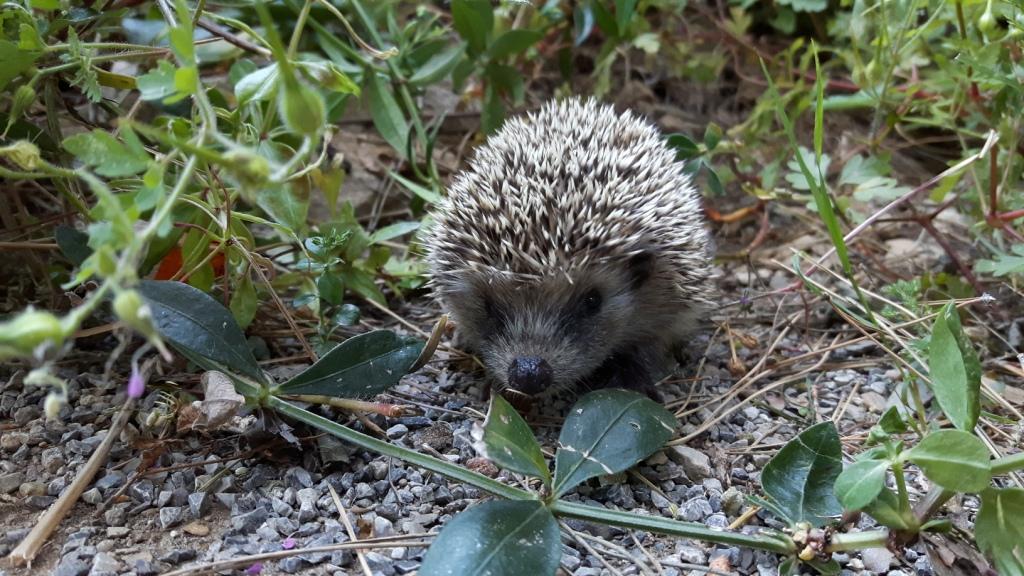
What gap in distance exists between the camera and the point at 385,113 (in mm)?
2775

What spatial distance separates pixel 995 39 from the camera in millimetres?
2426

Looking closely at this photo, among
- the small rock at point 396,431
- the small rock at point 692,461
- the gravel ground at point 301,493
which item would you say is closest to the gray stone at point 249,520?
the gravel ground at point 301,493

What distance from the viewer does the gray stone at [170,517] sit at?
166 centimetres

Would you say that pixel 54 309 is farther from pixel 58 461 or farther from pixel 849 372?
pixel 849 372

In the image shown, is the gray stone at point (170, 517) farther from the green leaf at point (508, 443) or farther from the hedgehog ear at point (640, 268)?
the hedgehog ear at point (640, 268)

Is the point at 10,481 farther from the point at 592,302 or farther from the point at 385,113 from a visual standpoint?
the point at 385,113

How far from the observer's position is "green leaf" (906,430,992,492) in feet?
4.60

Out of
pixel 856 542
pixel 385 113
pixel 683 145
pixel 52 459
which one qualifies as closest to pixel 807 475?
pixel 856 542

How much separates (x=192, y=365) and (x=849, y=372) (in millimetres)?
1889

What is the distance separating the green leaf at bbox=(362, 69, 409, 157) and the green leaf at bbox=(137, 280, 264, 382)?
3.84ft

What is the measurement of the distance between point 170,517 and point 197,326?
40 cm

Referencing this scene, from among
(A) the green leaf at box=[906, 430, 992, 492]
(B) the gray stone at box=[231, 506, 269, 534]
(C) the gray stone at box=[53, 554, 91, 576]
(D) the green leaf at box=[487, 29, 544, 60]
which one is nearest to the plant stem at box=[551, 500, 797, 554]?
(A) the green leaf at box=[906, 430, 992, 492]

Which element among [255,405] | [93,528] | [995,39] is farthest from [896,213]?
[93,528]

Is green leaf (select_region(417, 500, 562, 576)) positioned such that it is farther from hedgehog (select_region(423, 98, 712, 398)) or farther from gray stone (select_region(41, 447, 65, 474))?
gray stone (select_region(41, 447, 65, 474))
